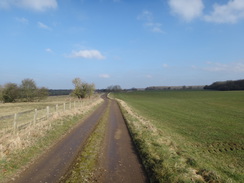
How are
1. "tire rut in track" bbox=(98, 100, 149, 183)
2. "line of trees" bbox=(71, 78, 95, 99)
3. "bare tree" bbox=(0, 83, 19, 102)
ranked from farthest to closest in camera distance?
1. "bare tree" bbox=(0, 83, 19, 102)
2. "line of trees" bbox=(71, 78, 95, 99)
3. "tire rut in track" bbox=(98, 100, 149, 183)

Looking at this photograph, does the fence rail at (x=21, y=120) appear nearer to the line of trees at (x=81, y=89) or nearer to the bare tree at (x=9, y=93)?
the line of trees at (x=81, y=89)

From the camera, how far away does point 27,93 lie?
3002 inches

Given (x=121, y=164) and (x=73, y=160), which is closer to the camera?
(x=121, y=164)

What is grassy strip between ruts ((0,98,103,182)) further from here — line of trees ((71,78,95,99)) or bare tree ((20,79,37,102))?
bare tree ((20,79,37,102))

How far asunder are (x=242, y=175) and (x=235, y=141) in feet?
21.5

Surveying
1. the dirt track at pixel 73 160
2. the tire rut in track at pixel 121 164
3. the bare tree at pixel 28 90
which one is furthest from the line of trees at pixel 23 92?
the tire rut in track at pixel 121 164

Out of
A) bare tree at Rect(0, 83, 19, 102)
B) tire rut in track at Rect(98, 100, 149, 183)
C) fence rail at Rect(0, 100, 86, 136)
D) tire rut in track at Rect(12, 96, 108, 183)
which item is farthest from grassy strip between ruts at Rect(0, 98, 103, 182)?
bare tree at Rect(0, 83, 19, 102)

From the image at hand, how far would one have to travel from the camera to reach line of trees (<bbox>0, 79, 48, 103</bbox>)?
73.0 metres

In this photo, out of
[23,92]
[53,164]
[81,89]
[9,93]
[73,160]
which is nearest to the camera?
[53,164]

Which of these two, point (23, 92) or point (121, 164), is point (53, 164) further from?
point (23, 92)

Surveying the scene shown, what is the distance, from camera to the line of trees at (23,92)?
73.0 m

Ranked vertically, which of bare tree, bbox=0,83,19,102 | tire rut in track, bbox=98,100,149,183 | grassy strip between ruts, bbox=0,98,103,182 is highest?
bare tree, bbox=0,83,19,102

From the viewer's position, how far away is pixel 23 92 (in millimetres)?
76250

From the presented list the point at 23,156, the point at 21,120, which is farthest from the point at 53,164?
the point at 21,120
